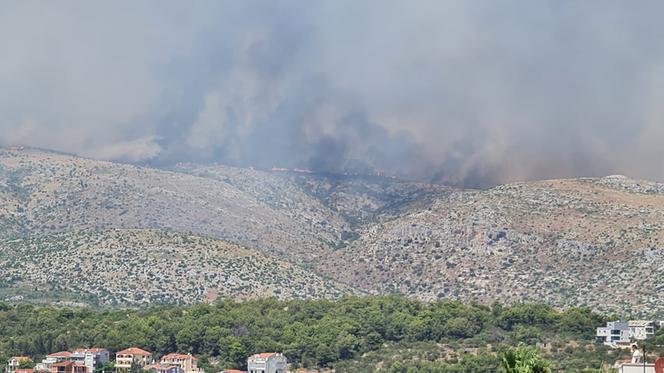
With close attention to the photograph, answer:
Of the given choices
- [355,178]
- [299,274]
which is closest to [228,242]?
[299,274]

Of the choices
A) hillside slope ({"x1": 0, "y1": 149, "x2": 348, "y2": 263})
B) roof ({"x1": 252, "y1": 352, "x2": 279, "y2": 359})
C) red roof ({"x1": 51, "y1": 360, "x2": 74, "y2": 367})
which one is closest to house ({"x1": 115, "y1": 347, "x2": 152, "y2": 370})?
red roof ({"x1": 51, "y1": 360, "x2": 74, "y2": 367})

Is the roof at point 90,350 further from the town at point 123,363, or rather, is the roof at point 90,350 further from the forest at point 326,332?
the forest at point 326,332

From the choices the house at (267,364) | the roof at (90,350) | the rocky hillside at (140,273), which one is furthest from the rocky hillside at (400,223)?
the house at (267,364)

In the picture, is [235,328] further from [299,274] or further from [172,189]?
[172,189]

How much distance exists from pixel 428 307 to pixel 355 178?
66104mm

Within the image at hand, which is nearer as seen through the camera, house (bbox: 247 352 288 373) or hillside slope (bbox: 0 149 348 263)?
house (bbox: 247 352 288 373)

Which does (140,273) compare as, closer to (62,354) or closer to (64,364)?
(62,354)

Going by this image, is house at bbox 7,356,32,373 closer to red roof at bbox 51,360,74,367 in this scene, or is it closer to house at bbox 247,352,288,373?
red roof at bbox 51,360,74,367

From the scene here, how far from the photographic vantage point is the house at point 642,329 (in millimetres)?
115812

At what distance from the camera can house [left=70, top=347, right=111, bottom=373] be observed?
11850 centimetres

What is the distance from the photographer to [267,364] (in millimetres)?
117438

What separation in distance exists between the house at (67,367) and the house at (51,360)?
18.4 inches

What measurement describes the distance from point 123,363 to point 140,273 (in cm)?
2836

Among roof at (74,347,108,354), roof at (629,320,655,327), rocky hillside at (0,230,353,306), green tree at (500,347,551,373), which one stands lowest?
green tree at (500,347,551,373)
